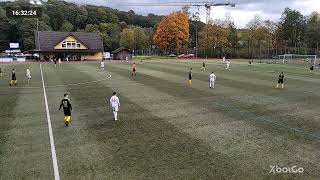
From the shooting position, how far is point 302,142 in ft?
53.7

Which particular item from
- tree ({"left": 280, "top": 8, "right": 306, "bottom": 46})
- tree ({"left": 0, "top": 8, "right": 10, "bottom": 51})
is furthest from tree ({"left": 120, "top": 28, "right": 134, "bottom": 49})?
tree ({"left": 280, "top": 8, "right": 306, "bottom": 46})

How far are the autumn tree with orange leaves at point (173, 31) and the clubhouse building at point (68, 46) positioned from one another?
2155 centimetres

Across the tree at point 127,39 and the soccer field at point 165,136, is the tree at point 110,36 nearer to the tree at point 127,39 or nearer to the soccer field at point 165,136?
the tree at point 127,39

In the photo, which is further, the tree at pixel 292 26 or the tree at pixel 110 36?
the tree at pixel 110 36

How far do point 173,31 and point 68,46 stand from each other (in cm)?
3390

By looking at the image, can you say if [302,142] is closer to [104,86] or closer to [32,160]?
[32,160]

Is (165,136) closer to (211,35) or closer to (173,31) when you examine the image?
(173,31)

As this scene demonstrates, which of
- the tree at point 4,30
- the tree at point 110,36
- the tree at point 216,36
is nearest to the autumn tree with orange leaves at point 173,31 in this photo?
the tree at point 216,36

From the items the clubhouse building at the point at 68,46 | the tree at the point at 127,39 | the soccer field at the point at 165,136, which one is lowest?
the soccer field at the point at 165,136

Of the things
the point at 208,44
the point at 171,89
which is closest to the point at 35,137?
the point at 171,89

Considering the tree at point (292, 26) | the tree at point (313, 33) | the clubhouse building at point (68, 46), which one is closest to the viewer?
the clubhouse building at point (68, 46)

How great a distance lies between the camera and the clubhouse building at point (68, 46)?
93.7 m

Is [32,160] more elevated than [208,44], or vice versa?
[208,44]

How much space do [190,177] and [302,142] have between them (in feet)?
23.6
